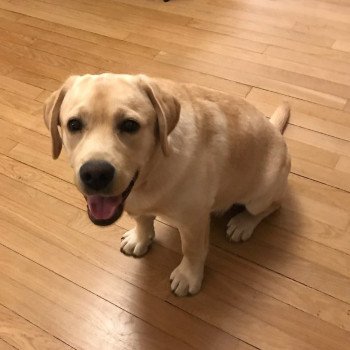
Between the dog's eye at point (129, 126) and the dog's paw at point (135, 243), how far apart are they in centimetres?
65

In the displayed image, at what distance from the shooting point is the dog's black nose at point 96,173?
111 centimetres

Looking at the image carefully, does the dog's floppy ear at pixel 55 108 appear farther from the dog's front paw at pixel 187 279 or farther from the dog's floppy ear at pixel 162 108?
the dog's front paw at pixel 187 279

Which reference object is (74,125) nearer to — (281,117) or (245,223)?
(245,223)

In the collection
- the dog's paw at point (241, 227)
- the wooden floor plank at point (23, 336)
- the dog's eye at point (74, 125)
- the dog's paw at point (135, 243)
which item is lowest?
the wooden floor plank at point (23, 336)

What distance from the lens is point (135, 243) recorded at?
5.73ft

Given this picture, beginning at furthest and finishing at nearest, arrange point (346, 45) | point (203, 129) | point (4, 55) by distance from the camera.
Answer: point (4, 55), point (346, 45), point (203, 129)

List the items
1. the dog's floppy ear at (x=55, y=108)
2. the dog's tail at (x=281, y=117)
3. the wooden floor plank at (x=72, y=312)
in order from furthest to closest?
the dog's tail at (x=281, y=117) < the wooden floor plank at (x=72, y=312) < the dog's floppy ear at (x=55, y=108)

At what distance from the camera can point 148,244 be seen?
1.77 metres

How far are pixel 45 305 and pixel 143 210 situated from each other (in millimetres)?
569

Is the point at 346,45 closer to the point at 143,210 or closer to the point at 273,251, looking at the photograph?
the point at 273,251

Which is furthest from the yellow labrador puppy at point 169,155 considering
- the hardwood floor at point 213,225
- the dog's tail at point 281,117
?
the dog's tail at point 281,117

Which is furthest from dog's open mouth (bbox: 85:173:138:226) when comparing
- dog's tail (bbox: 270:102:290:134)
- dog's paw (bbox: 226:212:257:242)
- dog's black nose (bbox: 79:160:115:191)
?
dog's tail (bbox: 270:102:290:134)

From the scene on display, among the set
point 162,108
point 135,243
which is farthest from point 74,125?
point 135,243

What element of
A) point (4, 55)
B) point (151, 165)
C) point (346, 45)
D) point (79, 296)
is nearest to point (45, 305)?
point (79, 296)
